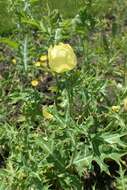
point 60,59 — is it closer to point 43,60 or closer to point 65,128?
point 65,128

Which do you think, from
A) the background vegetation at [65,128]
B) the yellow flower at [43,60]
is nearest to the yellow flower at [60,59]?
the background vegetation at [65,128]

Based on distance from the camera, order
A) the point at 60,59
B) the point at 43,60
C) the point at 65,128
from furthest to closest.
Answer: the point at 43,60
the point at 65,128
the point at 60,59

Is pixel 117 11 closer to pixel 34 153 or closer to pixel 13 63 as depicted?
pixel 13 63

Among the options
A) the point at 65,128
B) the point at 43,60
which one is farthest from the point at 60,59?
the point at 43,60

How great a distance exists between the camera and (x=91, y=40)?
4.61 meters

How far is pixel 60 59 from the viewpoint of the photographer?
8.14ft

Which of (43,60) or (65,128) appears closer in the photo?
(65,128)

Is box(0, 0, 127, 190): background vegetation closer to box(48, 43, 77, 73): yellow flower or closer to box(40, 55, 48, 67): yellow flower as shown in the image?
box(48, 43, 77, 73): yellow flower

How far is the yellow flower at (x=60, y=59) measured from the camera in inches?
97.8

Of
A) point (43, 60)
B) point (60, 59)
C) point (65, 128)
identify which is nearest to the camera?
point (60, 59)

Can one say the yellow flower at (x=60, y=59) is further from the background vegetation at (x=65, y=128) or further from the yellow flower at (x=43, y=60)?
the yellow flower at (x=43, y=60)

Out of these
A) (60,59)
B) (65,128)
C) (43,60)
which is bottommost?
(65,128)

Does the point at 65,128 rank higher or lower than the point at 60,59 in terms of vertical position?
lower

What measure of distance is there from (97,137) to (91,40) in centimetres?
193
